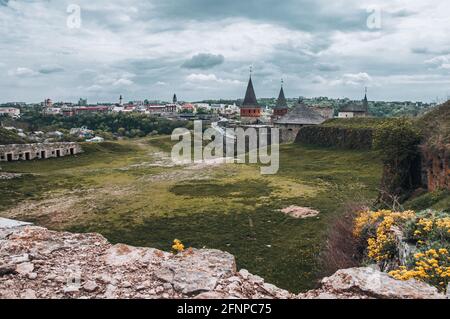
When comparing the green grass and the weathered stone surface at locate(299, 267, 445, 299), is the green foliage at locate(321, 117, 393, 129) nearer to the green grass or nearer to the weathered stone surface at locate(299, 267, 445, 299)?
the green grass

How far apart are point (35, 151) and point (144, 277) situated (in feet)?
116

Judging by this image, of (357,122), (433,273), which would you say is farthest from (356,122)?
(433,273)

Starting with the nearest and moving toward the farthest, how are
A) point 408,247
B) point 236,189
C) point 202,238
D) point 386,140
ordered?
point 408,247, point 202,238, point 386,140, point 236,189

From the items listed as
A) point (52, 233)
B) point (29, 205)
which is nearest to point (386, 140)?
point (52, 233)

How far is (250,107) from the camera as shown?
2335 inches

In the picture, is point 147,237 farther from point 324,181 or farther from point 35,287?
point 324,181

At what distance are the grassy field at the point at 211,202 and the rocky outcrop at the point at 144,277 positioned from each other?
5.28 metres

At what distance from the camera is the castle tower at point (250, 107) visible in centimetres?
5943

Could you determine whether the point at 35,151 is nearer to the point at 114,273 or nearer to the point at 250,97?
the point at 250,97

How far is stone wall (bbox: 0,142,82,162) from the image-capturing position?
33.8m

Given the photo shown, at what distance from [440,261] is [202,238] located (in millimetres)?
8862

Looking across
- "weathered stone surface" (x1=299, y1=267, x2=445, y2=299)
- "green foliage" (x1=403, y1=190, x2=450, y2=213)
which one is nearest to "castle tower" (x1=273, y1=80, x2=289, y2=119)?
"green foliage" (x1=403, y1=190, x2=450, y2=213)

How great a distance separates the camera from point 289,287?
959cm

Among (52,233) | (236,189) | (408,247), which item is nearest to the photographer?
(52,233)
